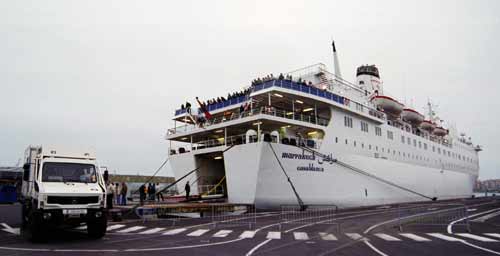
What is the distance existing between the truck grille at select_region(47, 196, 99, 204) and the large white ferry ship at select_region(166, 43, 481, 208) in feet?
37.5

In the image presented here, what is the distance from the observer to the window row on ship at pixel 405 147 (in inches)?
1225

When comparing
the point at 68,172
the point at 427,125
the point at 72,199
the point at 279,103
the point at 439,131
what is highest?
the point at 427,125

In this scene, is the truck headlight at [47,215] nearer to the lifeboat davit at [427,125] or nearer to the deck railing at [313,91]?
the deck railing at [313,91]

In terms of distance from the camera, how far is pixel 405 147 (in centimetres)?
3925

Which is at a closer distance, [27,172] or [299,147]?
[27,172]

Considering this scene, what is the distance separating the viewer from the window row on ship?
31114 millimetres

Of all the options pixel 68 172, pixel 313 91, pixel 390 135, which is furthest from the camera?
pixel 390 135

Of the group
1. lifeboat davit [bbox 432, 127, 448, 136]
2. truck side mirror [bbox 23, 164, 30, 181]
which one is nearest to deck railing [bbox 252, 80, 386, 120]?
truck side mirror [bbox 23, 164, 30, 181]

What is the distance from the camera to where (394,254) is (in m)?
9.06

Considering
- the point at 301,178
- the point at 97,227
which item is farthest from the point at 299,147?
the point at 97,227

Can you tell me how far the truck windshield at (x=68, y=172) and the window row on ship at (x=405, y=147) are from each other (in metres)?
19.1

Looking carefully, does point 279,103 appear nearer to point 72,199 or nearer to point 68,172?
point 68,172

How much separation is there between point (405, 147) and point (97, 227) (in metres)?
34.3

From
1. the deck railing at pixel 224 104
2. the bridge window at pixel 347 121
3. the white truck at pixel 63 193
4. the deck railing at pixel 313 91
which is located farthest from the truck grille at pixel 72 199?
the bridge window at pixel 347 121
